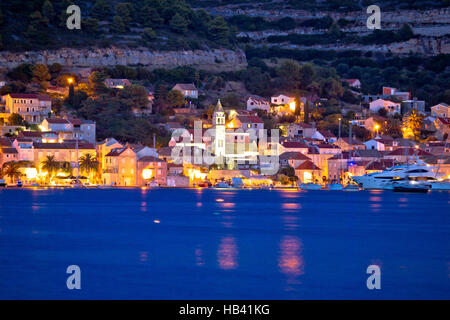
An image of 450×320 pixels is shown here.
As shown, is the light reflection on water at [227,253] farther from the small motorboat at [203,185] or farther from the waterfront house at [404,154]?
the waterfront house at [404,154]

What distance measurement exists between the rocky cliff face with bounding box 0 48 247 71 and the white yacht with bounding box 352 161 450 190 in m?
33.9

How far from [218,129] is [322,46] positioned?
2056 inches

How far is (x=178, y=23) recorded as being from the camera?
10194 centimetres

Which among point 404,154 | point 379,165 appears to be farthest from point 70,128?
point 404,154

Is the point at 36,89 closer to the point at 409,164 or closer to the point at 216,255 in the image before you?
the point at 409,164

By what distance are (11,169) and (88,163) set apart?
5838 mm

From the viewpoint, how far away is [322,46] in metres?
Result: 119

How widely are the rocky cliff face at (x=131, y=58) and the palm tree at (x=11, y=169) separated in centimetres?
2445

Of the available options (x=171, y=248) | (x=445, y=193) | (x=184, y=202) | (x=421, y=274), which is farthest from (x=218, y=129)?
(x=421, y=274)

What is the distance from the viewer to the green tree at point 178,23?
10169 cm

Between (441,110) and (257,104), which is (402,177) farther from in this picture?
(441,110)

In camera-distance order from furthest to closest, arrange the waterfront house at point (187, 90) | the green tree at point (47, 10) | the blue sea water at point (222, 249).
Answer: the green tree at point (47, 10)
the waterfront house at point (187, 90)
the blue sea water at point (222, 249)

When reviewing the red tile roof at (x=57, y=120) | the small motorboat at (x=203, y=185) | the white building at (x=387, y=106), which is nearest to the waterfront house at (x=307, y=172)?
the small motorboat at (x=203, y=185)

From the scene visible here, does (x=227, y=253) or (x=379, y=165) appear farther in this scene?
(x=379, y=165)
